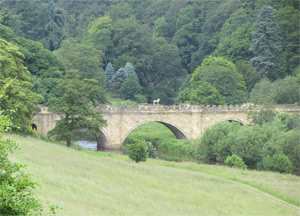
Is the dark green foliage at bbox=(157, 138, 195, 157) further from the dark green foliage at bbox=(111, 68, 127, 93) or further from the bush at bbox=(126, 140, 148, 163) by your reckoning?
the dark green foliage at bbox=(111, 68, 127, 93)

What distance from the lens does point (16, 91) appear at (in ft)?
134

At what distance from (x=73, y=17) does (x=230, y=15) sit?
41205 millimetres

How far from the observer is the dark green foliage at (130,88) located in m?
89.9

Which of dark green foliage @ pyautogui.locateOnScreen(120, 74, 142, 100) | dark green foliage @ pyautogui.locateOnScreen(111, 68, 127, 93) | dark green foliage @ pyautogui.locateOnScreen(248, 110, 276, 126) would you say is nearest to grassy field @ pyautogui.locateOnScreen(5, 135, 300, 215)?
dark green foliage @ pyautogui.locateOnScreen(248, 110, 276, 126)

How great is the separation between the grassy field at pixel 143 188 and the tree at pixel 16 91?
11.6 ft

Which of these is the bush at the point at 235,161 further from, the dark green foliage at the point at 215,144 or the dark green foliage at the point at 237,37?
the dark green foliage at the point at 237,37

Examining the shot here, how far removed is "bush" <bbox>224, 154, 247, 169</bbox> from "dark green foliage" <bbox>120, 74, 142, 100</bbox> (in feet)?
142

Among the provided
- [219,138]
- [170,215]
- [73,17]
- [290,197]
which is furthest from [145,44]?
[170,215]

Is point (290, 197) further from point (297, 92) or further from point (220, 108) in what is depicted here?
point (297, 92)

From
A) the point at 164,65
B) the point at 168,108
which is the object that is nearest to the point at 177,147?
the point at 168,108

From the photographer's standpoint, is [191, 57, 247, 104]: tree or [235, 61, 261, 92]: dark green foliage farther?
[235, 61, 261, 92]: dark green foliage

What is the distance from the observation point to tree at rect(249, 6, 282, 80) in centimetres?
9119

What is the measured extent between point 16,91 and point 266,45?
61.7m

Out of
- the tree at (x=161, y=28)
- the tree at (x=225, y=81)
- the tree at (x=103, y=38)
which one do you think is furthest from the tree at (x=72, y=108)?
the tree at (x=161, y=28)
